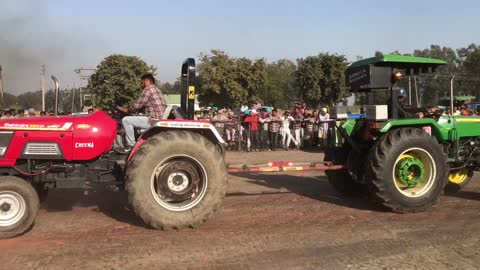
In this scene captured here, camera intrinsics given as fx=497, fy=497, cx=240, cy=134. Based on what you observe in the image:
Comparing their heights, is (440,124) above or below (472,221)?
above

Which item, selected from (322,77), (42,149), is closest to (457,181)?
(42,149)

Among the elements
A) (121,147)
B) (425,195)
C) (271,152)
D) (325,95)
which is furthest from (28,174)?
(325,95)

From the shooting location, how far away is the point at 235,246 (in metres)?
5.56

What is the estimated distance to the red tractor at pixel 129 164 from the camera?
612 cm

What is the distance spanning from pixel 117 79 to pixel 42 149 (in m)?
30.6

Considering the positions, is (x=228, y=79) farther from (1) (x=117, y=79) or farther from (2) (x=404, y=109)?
(2) (x=404, y=109)

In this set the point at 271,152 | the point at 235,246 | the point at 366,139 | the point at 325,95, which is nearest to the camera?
the point at 235,246

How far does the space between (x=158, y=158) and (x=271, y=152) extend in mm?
11383

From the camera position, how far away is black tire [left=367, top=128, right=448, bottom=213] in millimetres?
7094

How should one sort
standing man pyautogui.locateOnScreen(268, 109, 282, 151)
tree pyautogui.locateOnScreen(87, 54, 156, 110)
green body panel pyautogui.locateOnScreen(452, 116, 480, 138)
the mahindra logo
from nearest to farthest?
the mahindra logo → green body panel pyautogui.locateOnScreen(452, 116, 480, 138) → standing man pyautogui.locateOnScreen(268, 109, 282, 151) → tree pyautogui.locateOnScreen(87, 54, 156, 110)

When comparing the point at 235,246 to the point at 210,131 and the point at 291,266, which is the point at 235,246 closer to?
the point at 291,266

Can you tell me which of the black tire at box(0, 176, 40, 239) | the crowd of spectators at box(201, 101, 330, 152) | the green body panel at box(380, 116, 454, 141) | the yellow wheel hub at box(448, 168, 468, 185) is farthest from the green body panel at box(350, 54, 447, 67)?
the crowd of spectators at box(201, 101, 330, 152)

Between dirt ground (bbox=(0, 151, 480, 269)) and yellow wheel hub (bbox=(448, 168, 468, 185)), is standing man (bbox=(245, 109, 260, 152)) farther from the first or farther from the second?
yellow wheel hub (bbox=(448, 168, 468, 185))

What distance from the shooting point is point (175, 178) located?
21.0 ft
